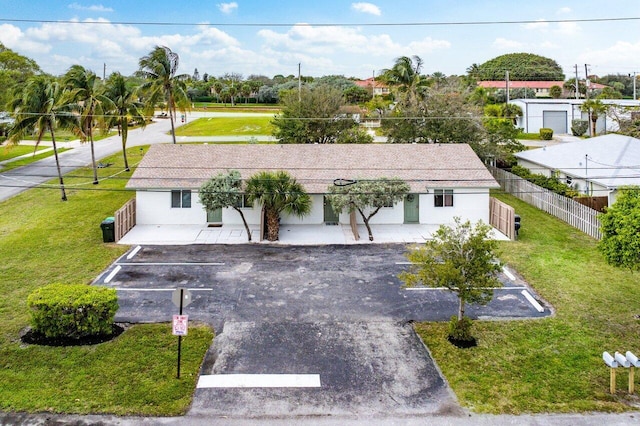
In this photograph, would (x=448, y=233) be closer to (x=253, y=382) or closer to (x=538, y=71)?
(x=253, y=382)

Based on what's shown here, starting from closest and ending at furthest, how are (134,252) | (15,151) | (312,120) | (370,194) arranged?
(134,252) < (370,194) < (312,120) < (15,151)

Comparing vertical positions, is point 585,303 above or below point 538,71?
below

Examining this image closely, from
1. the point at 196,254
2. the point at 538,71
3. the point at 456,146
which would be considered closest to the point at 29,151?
the point at 196,254

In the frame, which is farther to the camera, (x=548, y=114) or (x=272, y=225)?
(x=548, y=114)

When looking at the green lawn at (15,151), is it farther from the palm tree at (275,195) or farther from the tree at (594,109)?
the tree at (594,109)

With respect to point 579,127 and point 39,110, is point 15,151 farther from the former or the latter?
point 579,127

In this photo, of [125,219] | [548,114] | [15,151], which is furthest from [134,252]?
[548,114]
